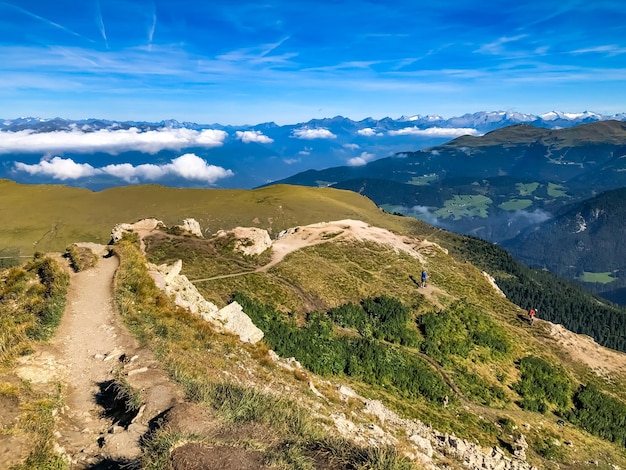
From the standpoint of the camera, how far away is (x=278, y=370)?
107 feet

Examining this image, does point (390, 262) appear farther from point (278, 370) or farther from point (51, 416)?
point (51, 416)

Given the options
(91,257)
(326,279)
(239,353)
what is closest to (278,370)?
(239,353)

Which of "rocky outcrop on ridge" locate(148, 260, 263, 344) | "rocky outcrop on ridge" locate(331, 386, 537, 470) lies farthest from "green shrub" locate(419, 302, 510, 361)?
"rocky outcrop on ridge" locate(148, 260, 263, 344)

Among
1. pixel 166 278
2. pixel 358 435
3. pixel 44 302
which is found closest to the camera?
pixel 358 435

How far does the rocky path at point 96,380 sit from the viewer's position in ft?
52.3

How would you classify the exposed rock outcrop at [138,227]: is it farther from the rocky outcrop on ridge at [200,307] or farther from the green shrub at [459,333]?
the green shrub at [459,333]

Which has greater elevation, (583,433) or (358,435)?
(358,435)

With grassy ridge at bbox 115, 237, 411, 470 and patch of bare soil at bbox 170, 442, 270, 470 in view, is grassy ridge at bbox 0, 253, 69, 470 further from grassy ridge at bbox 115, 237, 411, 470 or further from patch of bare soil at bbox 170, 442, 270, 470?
patch of bare soil at bbox 170, 442, 270, 470

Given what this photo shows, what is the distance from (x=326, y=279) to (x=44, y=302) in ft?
169

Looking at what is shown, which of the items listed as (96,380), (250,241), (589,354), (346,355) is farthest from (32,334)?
(589,354)

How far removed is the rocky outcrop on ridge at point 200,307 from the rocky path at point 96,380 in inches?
374

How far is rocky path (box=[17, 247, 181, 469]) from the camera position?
15938mm

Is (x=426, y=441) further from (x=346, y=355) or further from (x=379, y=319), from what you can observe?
(x=379, y=319)

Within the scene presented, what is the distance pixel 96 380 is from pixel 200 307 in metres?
22.7
